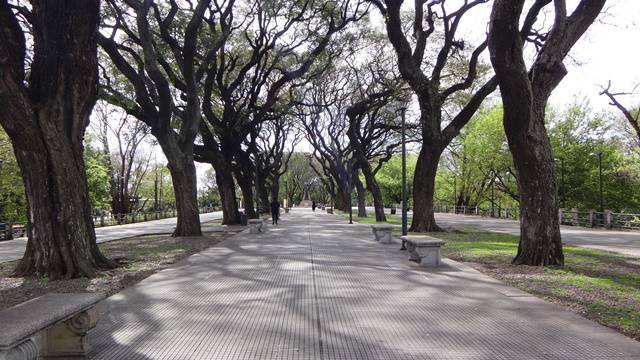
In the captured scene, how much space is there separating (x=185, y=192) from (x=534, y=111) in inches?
529

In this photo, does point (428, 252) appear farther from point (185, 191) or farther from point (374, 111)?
point (374, 111)

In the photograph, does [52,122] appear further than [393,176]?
No

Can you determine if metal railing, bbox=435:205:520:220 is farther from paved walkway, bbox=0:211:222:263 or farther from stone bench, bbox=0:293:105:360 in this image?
stone bench, bbox=0:293:105:360

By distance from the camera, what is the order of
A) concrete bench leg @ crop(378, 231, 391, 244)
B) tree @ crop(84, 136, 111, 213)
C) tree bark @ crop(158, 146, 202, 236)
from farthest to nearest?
tree @ crop(84, 136, 111, 213)
tree bark @ crop(158, 146, 202, 236)
concrete bench leg @ crop(378, 231, 391, 244)

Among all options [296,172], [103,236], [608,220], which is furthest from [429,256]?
[296,172]

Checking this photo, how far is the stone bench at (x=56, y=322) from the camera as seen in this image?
4.05 metres

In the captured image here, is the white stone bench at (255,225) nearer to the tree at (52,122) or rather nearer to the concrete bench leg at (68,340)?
the tree at (52,122)

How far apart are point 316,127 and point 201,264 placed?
3062cm

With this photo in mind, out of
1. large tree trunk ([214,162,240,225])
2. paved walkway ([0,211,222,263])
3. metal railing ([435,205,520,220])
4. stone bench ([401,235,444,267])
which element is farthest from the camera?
metal railing ([435,205,520,220])

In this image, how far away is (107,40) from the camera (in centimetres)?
1489

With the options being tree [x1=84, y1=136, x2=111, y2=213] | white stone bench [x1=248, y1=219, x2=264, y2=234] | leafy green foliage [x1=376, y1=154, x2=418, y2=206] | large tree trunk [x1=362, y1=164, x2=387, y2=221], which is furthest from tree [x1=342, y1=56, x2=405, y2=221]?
leafy green foliage [x1=376, y1=154, x2=418, y2=206]

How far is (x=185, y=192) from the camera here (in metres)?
19.4

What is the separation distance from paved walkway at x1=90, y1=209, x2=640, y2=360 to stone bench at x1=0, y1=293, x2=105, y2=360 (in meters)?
0.29

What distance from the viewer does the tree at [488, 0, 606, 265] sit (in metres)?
10.4
